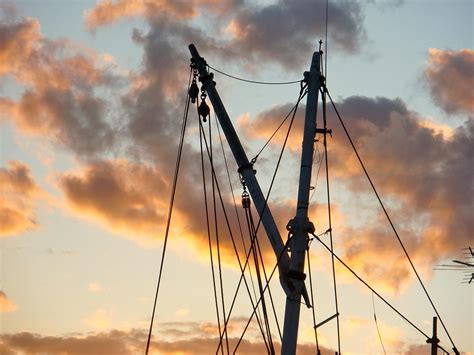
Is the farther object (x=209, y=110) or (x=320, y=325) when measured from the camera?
(x=209, y=110)

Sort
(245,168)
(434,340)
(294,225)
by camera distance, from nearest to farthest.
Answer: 1. (294,225)
2. (245,168)
3. (434,340)

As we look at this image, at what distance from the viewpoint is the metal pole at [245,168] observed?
52.7 meters

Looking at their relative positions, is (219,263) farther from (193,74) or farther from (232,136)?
(193,74)

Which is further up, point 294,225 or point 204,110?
point 204,110

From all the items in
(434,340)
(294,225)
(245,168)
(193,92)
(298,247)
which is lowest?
(434,340)

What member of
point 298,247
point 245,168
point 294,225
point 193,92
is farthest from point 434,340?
point 193,92

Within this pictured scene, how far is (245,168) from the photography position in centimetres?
5744

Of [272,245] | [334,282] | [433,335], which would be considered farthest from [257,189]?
[433,335]

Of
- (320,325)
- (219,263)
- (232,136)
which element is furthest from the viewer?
(232,136)

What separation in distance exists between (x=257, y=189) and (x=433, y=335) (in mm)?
14848

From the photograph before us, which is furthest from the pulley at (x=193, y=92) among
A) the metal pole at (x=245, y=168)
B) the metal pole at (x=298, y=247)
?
the metal pole at (x=298, y=247)

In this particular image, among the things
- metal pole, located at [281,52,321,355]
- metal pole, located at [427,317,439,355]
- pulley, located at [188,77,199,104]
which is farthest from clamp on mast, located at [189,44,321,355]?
metal pole, located at [427,317,439,355]

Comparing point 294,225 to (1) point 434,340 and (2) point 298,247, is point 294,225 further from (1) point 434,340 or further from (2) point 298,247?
(1) point 434,340

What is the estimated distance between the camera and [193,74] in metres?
62.1
